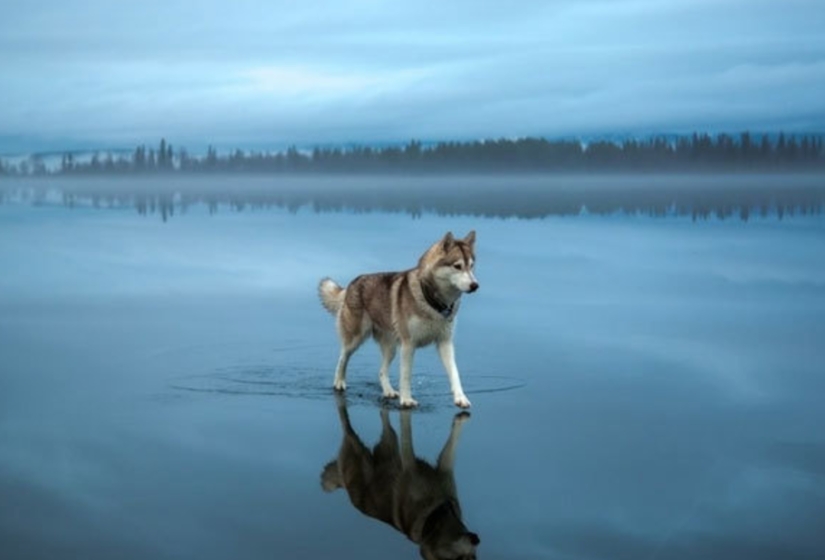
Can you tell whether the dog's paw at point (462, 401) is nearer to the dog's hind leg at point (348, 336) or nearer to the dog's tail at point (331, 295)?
the dog's hind leg at point (348, 336)

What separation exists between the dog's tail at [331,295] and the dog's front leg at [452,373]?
4.98 feet

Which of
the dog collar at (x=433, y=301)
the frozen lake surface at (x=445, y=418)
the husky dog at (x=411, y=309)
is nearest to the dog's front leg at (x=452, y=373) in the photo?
the husky dog at (x=411, y=309)

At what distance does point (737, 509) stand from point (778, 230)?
111ft

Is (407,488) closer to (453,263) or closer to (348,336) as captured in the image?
(453,263)

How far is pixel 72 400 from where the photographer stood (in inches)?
472

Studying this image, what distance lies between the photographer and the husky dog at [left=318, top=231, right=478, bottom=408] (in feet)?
37.9

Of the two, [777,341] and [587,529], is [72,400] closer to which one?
[587,529]

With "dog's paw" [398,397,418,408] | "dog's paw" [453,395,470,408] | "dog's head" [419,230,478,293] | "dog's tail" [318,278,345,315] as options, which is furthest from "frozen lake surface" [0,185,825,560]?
"dog's head" [419,230,478,293]

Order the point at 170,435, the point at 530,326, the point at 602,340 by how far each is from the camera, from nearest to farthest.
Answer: the point at 170,435 < the point at 602,340 < the point at 530,326

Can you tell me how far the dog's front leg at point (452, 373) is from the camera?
11.6 metres

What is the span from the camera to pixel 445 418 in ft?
36.8

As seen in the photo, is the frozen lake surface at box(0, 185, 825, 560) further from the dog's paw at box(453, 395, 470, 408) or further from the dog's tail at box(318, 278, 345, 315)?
the dog's tail at box(318, 278, 345, 315)

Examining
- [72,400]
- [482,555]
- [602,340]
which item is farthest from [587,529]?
[602,340]

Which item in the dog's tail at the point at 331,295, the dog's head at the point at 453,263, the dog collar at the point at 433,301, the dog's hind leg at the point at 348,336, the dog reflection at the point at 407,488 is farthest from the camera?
the dog's tail at the point at 331,295
